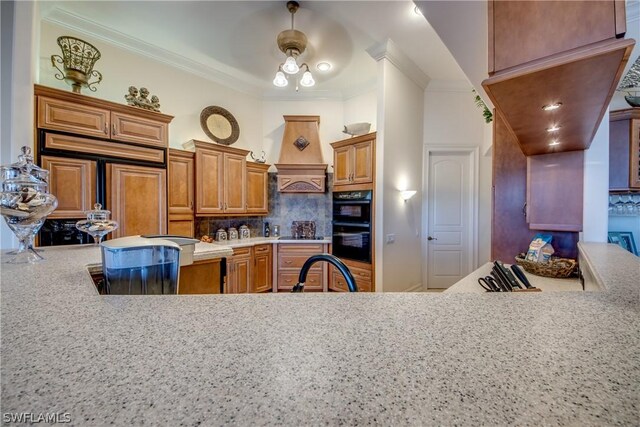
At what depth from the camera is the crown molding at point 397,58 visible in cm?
295

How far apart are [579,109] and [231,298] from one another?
1480 mm

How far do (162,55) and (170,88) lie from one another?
1.23 feet

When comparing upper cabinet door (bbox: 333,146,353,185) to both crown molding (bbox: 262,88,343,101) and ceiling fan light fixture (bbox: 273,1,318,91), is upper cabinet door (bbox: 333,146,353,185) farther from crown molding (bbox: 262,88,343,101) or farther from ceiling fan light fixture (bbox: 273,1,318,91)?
crown molding (bbox: 262,88,343,101)

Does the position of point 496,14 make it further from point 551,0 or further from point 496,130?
point 496,130

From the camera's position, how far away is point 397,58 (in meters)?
3.11

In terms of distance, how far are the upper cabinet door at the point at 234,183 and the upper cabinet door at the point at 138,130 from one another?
894 mm

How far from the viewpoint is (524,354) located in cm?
40

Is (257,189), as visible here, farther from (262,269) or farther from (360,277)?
(360,277)

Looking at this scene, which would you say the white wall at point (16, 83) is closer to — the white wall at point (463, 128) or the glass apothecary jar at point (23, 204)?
the glass apothecary jar at point (23, 204)

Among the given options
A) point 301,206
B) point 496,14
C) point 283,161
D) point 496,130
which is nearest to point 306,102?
point 283,161

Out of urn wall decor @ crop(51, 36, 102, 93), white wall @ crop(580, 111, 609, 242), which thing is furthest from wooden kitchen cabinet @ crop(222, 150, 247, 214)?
white wall @ crop(580, 111, 609, 242)

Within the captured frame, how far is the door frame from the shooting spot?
3.69 m

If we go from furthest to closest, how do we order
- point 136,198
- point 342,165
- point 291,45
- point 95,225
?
point 342,165 < point 291,45 < point 136,198 < point 95,225

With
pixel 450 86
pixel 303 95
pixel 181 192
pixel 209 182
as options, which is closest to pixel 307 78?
pixel 303 95
